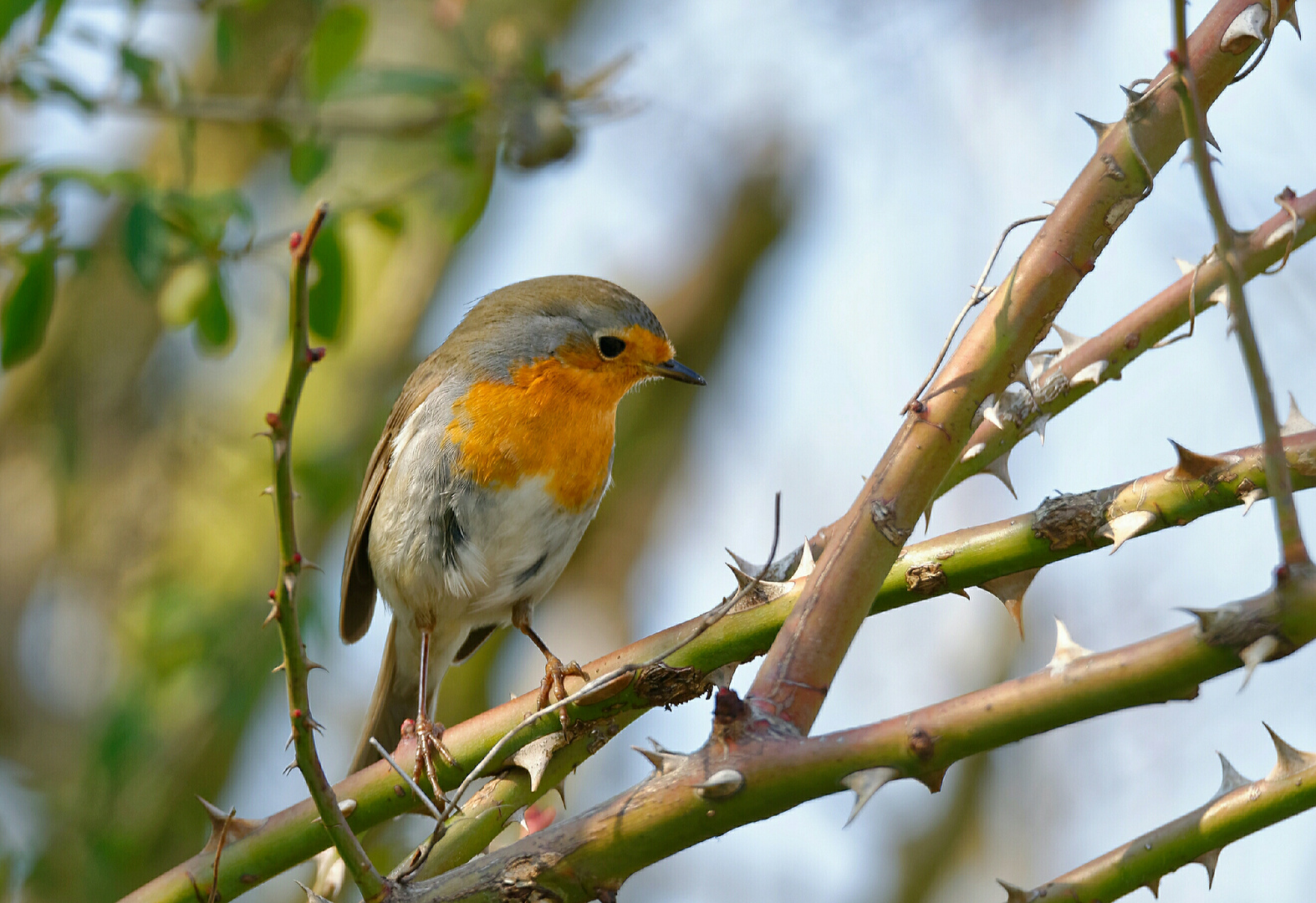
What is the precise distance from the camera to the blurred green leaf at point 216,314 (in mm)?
3160

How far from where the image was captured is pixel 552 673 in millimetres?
2449

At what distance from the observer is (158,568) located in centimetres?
557

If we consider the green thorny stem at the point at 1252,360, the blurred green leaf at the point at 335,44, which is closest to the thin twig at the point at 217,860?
the green thorny stem at the point at 1252,360

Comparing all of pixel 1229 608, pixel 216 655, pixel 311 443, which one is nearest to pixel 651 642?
pixel 1229 608

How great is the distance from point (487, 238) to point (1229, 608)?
222 inches

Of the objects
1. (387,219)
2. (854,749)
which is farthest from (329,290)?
(854,749)

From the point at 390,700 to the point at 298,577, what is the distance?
8.07 feet

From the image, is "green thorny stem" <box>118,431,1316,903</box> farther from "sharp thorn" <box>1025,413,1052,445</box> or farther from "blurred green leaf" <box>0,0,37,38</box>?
"blurred green leaf" <box>0,0,37,38</box>

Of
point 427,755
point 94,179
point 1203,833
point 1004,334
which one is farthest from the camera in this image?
point 94,179

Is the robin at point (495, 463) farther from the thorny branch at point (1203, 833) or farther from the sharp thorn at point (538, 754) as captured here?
the thorny branch at point (1203, 833)

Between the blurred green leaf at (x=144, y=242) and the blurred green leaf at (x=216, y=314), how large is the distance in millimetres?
278

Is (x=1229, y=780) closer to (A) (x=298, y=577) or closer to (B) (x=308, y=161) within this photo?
(A) (x=298, y=577)

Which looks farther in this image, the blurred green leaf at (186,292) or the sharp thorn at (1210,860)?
the blurred green leaf at (186,292)

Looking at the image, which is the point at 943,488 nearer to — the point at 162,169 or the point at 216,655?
the point at 216,655
